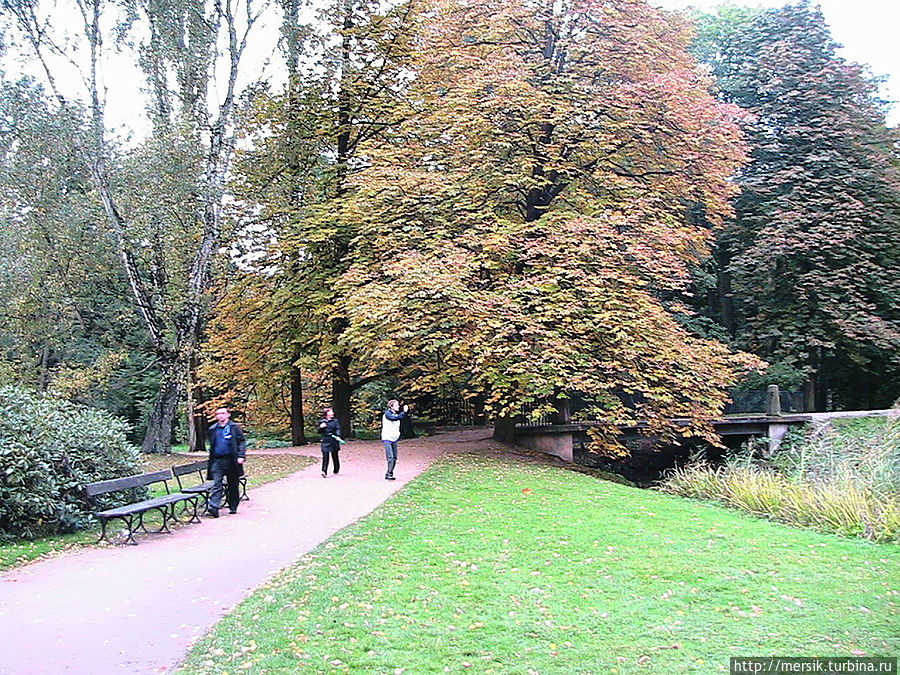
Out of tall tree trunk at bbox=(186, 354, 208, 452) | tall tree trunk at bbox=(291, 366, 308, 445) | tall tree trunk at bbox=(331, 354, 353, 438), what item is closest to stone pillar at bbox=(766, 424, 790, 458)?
tall tree trunk at bbox=(331, 354, 353, 438)

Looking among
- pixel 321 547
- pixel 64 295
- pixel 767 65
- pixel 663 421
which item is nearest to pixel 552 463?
pixel 663 421

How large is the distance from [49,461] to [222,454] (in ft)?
7.58

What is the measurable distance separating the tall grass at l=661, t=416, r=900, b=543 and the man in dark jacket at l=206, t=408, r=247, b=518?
27.2 ft

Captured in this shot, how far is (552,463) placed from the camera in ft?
61.7

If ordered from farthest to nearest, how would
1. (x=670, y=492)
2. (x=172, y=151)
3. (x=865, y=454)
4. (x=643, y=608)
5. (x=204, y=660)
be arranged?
(x=172, y=151) < (x=670, y=492) < (x=865, y=454) < (x=643, y=608) < (x=204, y=660)

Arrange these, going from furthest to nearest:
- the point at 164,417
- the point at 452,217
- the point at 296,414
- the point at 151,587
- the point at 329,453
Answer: the point at 296,414, the point at 164,417, the point at 452,217, the point at 329,453, the point at 151,587

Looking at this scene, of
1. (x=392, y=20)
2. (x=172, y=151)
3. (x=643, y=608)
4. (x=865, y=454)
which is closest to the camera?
(x=643, y=608)

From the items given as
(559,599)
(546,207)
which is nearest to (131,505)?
(559,599)

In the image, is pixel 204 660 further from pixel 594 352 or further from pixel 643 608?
pixel 594 352

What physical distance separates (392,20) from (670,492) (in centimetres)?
1618

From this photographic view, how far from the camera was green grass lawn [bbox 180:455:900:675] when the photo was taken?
213 inches

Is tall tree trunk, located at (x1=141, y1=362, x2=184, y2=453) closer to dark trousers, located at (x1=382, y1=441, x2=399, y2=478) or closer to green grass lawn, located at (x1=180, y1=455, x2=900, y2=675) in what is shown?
dark trousers, located at (x1=382, y1=441, x2=399, y2=478)

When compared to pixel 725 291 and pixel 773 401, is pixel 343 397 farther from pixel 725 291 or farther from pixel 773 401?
pixel 725 291

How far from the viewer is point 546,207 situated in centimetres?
1941
